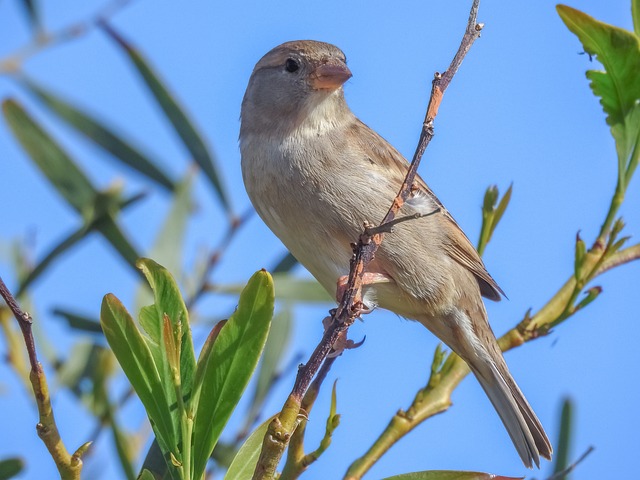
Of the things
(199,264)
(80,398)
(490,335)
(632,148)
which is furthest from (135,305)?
(632,148)

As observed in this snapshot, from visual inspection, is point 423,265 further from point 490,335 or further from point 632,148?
point 632,148

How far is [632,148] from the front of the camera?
89.0 inches

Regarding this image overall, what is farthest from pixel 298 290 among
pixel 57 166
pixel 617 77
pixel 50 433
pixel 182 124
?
pixel 50 433

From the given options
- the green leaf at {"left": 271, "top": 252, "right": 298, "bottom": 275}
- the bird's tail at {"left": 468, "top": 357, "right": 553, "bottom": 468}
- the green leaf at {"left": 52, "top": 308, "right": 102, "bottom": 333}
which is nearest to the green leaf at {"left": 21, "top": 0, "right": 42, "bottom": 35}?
the green leaf at {"left": 52, "top": 308, "right": 102, "bottom": 333}

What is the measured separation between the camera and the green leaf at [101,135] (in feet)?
9.07

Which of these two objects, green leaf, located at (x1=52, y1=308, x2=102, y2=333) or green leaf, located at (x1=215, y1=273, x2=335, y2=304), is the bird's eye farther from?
green leaf, located at (x1=52, y1=308, x2=102, y2=333)

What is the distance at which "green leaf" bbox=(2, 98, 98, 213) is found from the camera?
259cm

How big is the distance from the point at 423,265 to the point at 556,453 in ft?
3.83

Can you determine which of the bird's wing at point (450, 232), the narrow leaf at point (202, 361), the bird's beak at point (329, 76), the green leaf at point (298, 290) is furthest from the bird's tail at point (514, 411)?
the narrow leaf at point (202, 361)

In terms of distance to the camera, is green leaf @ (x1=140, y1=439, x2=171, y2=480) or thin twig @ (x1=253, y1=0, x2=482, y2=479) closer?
thin twig @ (x1=253, y1=0, x2=482, y2=479)

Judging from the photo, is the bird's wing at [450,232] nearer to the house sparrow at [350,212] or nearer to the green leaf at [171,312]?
the house sparrow at [350,212]

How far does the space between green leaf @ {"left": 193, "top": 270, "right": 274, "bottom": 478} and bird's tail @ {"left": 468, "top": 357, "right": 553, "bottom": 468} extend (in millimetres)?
2053

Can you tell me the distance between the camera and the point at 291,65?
12.5 ft

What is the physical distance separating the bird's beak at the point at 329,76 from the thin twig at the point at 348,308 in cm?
174
